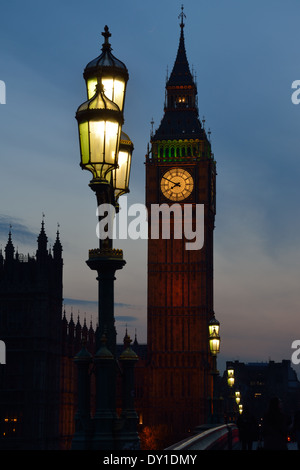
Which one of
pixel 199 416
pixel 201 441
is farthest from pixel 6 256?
pixel 201 441

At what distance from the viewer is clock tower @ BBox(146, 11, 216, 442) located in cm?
10712

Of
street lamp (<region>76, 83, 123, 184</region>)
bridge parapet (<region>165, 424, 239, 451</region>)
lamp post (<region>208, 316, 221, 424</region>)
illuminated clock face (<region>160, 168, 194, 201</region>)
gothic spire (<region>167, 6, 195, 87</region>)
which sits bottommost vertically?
bridge parapet (<region>165, 424, 239, 451</region>)

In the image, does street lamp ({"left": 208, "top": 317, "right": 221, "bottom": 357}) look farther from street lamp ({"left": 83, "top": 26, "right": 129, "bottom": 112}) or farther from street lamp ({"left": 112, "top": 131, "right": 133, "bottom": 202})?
street lamp ({"left": 83, "top": 26, "right": 129, "bottom": 112})

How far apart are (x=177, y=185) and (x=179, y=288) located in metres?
13.0

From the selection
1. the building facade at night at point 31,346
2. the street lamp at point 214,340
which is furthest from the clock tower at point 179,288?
the street lamp at point 214,340

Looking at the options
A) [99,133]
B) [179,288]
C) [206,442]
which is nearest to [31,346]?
[179,288]

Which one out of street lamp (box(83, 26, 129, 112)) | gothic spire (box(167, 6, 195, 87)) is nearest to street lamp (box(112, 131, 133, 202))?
street lamp (box(83, 26, 129, 112))

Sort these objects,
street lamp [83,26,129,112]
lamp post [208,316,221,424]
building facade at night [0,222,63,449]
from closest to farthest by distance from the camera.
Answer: street lamp [83,26,129,112] → lamp post [208,316,221,424] → building facade at night [0,222,63,449]

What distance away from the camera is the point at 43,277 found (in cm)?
8162

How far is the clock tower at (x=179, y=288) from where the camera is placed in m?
107

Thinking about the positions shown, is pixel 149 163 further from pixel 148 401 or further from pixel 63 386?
pixel 63 386

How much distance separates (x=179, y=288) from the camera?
4301 inches

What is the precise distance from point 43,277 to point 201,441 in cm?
6516

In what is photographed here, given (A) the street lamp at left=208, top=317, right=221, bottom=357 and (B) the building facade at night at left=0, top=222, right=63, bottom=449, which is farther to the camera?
(B) the building facade at night at left=0, top=222, right=63, bottom=449
